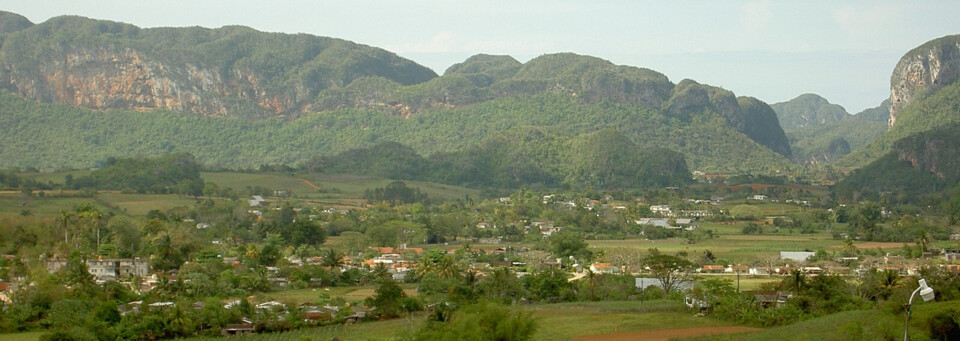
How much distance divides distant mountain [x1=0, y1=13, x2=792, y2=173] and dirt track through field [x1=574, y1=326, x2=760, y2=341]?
106 metres

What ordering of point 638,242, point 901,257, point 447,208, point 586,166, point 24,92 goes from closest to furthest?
point 901,257
point 638,242
point 447,208
point 586,166
point 24,92

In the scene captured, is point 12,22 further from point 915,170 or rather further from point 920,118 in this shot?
point 915,170

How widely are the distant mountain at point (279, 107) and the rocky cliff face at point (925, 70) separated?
17898mm

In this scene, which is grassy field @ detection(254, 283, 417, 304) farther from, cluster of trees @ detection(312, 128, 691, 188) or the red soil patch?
cluster of trees @ detection(312, 128, 691, 188)

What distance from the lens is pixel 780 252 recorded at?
6719cm

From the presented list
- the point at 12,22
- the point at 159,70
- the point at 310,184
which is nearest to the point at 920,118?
the point at 310,184

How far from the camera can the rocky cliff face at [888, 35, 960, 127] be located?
14512 cm

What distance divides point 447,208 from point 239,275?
43869 millimetres

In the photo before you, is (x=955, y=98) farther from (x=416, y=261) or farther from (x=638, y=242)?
(x=416, y=261)

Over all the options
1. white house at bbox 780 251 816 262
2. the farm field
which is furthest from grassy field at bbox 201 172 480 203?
white house at bbox 780 251 816 262

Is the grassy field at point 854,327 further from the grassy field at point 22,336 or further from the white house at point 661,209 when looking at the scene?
the white house at point 661,209

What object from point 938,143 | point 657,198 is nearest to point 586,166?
point 657,198

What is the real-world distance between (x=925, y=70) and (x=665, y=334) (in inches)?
4725

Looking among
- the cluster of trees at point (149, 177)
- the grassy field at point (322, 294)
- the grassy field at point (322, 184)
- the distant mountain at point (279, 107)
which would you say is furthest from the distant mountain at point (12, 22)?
the grassy field at point (322, 294)
